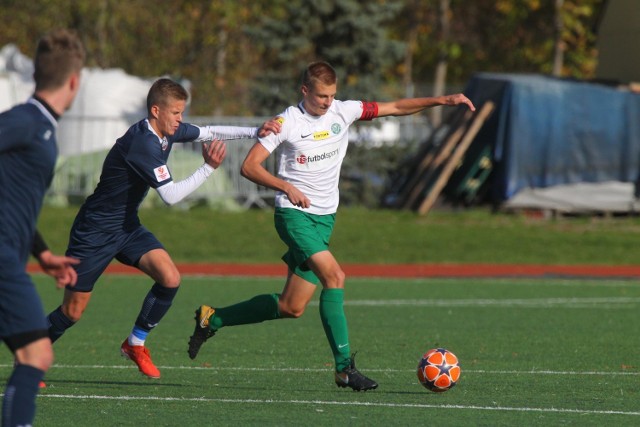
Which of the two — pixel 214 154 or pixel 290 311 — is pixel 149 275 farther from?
pixel 214 154

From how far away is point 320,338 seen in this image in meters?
13.1

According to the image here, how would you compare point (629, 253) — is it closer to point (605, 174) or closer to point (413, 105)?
point (605, 174)

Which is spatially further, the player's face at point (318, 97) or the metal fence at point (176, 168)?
the metal fence at point (176, 168)

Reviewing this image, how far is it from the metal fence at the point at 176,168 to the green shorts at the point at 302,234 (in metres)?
16.8

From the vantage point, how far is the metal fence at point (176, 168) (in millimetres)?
27703

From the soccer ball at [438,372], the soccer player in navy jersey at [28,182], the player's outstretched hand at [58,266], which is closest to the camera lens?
the soccer player in navy jersey at [28,182]

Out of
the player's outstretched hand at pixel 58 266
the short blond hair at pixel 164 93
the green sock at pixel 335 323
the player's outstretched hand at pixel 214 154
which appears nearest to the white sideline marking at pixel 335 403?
the green sock at pixel 335 323

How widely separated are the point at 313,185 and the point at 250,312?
119cm

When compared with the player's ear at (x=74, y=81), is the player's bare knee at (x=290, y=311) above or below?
below

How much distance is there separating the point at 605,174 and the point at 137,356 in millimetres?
19246

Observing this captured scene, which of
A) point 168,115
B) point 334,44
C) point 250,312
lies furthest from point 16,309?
point 334,44

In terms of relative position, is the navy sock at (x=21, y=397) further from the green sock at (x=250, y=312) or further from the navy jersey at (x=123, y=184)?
the green sock at (x=250, y=312)

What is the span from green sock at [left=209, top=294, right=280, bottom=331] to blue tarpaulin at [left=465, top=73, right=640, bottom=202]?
58.1ft

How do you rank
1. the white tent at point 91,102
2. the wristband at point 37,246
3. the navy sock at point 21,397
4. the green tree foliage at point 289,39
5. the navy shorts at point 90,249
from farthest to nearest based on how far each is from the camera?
the green tree foliage at point 289,39 → the white tent at point 91,102 → the navy shorts at point 90,249 → the wristband at point 37,246 → the navy sock at point 21,397
